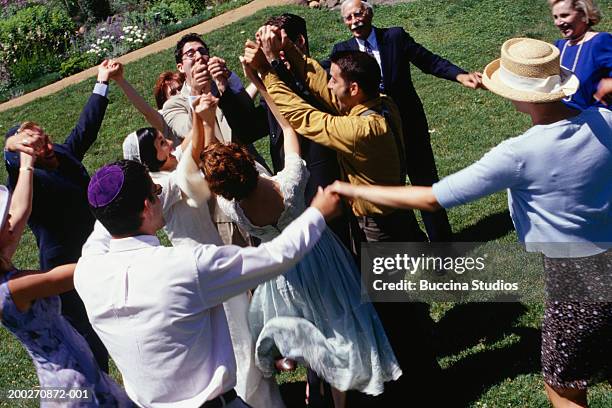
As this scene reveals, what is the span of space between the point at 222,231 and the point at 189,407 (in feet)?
6.22

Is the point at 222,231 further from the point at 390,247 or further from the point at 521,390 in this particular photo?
the point at 521,390

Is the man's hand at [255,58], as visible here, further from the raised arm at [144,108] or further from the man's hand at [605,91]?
the man's hand at [605,91]

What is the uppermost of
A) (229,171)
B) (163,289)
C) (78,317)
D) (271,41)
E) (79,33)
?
(271,41)

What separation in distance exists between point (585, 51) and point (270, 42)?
2.07 meters

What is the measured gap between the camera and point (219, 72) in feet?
14.9

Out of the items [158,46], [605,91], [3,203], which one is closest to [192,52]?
[3,203]

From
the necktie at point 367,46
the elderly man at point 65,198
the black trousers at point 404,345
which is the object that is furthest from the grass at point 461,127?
the necktie at point 367,46

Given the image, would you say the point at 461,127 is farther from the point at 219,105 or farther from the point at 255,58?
the point at 255,58

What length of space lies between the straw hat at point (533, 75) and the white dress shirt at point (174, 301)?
1047 millimetres

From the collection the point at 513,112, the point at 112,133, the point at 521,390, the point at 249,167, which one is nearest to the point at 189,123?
the point at 249,167

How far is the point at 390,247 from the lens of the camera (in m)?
4.54

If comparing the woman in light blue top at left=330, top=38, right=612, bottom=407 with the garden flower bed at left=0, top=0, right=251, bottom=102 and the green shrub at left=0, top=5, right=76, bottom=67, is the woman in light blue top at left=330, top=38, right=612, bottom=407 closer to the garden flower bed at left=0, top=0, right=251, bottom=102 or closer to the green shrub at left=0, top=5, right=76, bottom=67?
the garden flower bed at left=0, top=0, right=251, bottom=102

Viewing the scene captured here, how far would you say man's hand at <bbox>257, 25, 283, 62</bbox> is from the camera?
424cm

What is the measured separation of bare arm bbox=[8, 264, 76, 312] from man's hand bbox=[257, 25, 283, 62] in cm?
173
